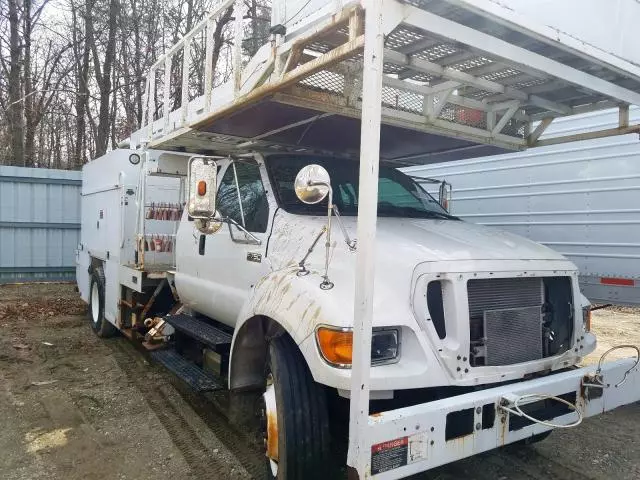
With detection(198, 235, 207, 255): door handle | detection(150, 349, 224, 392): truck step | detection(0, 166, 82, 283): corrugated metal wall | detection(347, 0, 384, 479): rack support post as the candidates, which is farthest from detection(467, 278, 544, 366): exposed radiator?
detection(0, 166, 82, 283): corrugated metal wall

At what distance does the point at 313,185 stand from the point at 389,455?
1297 millimetres

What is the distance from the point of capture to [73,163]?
78.3ft

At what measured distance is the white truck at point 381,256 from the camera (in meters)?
2.36

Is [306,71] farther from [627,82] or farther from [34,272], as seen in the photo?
[34,272]

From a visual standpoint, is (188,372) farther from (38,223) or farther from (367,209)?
(38,223)

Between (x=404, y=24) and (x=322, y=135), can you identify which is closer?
(x=404, y=24)

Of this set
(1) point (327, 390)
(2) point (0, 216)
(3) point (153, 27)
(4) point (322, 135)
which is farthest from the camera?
(3) point (153, 27)

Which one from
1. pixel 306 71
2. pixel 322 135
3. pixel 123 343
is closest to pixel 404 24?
pixel 306 71

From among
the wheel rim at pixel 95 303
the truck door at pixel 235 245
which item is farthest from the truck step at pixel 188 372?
the wheel rim at pixel 95 303

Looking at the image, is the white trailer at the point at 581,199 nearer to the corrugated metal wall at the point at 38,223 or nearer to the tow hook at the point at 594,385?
the tow hook at the point at 594,385

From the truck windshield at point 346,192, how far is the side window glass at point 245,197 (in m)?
0.17

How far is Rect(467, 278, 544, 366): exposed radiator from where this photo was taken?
2.80 meters

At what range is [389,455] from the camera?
7.21 ft

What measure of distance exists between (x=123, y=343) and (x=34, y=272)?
22.6ft
